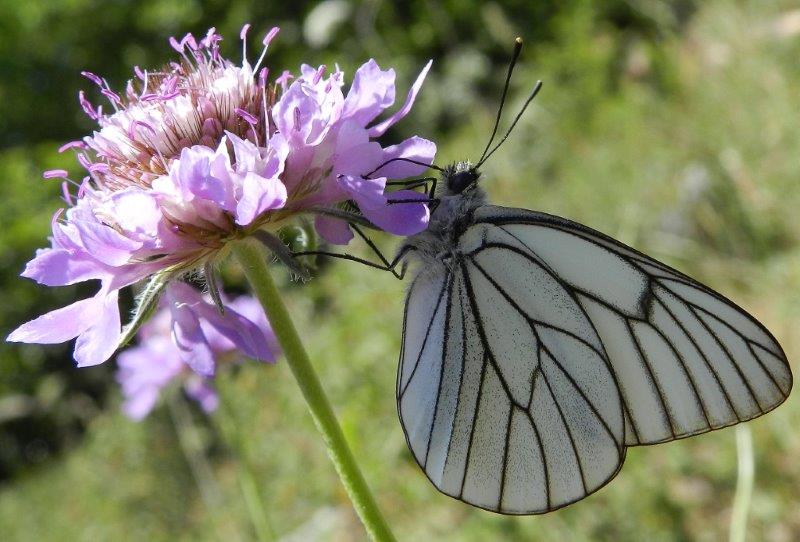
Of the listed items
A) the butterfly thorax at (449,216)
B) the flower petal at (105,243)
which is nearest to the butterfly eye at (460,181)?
the butterfly thorax at (449,216)

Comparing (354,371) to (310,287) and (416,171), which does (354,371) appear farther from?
(416,171)

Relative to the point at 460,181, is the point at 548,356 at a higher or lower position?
lower

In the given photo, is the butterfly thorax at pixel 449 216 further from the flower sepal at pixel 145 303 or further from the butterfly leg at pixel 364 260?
the flower sepal at pixel 145 303

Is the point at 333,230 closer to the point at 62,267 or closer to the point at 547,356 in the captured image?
the point at 62,267

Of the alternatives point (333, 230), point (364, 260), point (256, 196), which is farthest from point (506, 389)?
point (256, 196)

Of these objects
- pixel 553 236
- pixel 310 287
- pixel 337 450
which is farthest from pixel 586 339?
pixel 310 287

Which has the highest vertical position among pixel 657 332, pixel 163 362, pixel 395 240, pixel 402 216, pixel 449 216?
pixel 395 240

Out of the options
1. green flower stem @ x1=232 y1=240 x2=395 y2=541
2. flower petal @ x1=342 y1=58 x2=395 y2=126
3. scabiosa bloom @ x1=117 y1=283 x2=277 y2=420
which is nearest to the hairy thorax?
flower petal @ x1=342 y1=58 x2=395 y2=126
